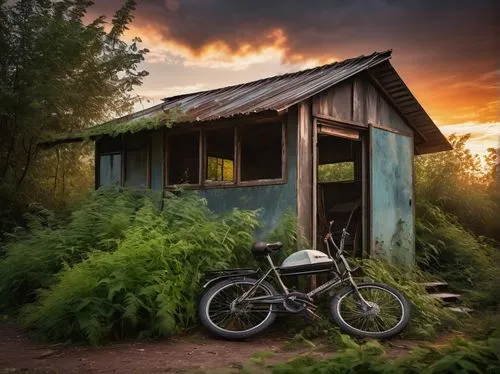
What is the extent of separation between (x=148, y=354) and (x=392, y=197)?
→ 675 cm

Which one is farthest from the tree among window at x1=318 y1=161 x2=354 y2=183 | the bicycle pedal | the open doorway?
the bicycle pedal

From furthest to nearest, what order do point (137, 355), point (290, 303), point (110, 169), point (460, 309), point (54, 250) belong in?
point (110, 169)
point (460, 309)
point (54, 250)
point (290, 303)
point (137, 355)

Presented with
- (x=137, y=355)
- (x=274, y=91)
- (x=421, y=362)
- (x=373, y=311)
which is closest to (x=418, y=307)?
(x=373, y=311)

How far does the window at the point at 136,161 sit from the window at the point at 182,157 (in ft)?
1.95

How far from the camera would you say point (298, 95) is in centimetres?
870

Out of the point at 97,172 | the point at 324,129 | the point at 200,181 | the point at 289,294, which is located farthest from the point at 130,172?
the point at 289,294

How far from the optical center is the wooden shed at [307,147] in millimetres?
9055

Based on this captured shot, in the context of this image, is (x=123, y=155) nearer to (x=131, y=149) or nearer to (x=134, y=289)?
(x=131, y=149)

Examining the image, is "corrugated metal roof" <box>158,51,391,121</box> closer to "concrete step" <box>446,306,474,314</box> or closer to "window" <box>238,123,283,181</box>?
"window" <box>238,123,283,181</box>

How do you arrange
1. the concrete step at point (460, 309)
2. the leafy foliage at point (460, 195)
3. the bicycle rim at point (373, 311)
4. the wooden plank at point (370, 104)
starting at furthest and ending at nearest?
the leafy foliage at point (460, 195) → the wooden plank at point (370, 104) → the concrete step at point (460, 309) → the bicycle rim at point (373, 311)

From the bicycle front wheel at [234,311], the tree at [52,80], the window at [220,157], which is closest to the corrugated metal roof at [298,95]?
the window at [220,157]

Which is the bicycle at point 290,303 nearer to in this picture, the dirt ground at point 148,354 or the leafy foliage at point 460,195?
the dirt ground at point 148,354

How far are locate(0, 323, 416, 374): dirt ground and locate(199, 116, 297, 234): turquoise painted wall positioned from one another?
7.85 feet

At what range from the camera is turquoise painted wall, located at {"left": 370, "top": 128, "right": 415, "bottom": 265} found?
10547mm
